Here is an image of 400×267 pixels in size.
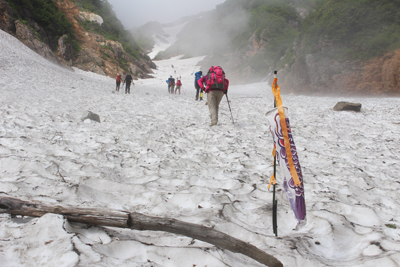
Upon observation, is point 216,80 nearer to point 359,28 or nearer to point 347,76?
point 347,76

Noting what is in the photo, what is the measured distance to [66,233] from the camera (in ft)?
6.10

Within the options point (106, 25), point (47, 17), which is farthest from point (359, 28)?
→ point (106, 25)

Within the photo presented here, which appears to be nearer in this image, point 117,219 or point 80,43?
point 117,219

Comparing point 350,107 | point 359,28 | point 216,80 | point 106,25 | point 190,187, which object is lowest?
point 190,187

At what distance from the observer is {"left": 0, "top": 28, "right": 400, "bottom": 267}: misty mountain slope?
186 centimetres

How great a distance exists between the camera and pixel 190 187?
11.0 feet

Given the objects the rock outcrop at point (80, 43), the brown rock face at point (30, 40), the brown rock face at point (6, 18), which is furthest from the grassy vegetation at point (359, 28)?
the brown rock face at point (6, 18)

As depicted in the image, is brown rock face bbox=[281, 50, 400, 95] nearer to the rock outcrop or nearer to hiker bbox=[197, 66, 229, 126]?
hiker bbox=[197, 66, 229, 126]

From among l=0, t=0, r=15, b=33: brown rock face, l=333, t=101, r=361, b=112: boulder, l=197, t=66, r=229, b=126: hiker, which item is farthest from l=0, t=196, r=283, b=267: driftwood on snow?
l=0, t=0, r=15, b=33: brown rock face

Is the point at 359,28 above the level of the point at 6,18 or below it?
Answer: above

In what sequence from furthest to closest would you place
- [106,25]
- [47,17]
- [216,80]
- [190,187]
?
[106,25]
[47,17]
[216,80]
[190,187]

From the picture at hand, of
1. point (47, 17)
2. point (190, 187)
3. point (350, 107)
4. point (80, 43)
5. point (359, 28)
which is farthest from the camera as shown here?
point (80, 43)

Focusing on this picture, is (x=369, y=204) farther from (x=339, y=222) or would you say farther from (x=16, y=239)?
(x=16, y=239)

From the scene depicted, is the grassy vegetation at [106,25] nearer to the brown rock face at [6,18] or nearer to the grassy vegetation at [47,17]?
the grassy vegetation at [47,17]
